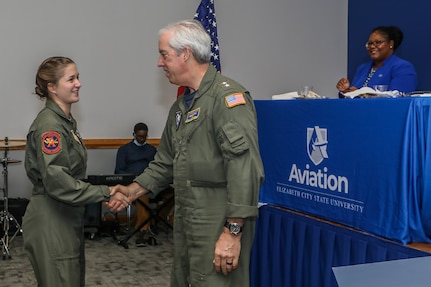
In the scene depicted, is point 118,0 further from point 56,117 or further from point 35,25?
point 56,117

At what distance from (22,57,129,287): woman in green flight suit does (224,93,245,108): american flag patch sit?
80 centimetres

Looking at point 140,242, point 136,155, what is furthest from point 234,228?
point 136,155

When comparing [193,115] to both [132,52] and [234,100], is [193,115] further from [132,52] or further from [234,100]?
[132,52]

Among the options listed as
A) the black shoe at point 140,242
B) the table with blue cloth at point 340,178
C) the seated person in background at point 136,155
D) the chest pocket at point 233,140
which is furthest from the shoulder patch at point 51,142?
the seated person in background at point 136,155

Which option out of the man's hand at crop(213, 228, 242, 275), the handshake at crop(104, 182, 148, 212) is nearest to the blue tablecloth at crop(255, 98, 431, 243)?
the man's hand at crop(213, 228, 242, 275)

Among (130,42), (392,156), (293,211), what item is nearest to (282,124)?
(293,211)

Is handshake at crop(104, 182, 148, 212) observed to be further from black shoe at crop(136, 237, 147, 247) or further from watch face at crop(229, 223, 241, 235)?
black shoe at crop(136, 237, 147, 247)

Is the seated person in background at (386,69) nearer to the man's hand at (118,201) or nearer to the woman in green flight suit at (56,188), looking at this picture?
the man's hand at (118,201)

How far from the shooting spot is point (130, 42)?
284 inches

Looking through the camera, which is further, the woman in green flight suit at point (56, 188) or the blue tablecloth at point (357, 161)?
the woman in green flight suit at point (56, 188)

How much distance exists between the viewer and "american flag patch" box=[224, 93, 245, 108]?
225 centimetres

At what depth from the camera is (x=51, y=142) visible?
8.45ft

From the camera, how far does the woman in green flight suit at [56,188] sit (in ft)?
8.40

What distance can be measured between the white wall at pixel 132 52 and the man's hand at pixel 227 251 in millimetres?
5144
